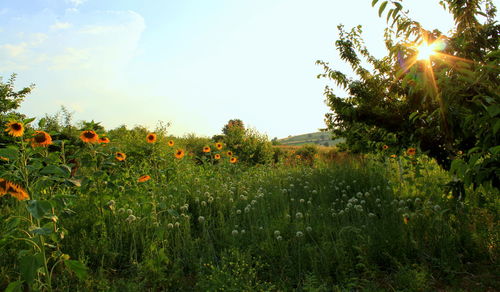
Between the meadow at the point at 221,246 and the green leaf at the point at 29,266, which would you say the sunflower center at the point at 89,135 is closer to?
the meadow at the point at 221,246

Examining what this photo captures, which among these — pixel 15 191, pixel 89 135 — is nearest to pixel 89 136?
pixel 89 135

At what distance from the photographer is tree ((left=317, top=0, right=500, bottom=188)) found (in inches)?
88.7

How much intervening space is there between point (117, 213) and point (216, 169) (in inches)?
184

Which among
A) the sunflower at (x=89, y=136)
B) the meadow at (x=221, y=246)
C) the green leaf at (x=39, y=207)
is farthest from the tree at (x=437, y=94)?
the sunflower at (x=89, y=136)

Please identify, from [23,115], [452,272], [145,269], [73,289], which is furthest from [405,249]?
[23,115]

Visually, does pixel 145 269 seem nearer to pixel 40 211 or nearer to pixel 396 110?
pixel 40 211

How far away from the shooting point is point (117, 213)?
3760 millimetres

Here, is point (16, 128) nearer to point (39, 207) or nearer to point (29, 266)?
point (39, 207)

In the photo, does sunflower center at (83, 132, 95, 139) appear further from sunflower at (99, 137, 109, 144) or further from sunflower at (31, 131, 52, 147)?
sunflower at (31, 131, 52, 147)

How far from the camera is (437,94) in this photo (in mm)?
2322

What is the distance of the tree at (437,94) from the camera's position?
2.25 metres

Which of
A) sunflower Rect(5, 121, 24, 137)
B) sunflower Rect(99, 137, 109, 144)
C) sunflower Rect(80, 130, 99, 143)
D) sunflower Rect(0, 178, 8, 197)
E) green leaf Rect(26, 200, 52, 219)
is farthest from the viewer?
sunflower Rect(99, 137, 109, 144)

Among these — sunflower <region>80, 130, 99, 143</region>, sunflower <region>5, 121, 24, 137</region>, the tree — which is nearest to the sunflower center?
sunflower <region>80, 130, 99, 143</region>

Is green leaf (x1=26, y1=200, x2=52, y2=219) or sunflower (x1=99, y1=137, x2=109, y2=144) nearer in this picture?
green leaf (x1=26, y1=200, x2=52, y2=219)
